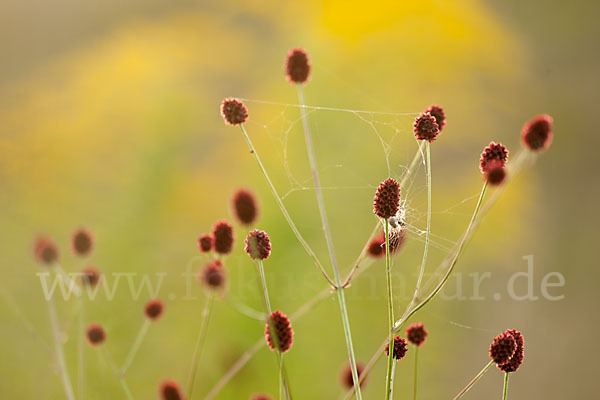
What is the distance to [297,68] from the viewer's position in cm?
42

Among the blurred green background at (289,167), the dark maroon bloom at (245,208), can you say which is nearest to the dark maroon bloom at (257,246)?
the dark maroon bloom at (245,208)

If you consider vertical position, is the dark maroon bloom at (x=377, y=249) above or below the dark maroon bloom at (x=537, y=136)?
below

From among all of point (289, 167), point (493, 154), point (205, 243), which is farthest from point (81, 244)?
point (289, 167)

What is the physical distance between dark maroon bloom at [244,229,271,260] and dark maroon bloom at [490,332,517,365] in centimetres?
16

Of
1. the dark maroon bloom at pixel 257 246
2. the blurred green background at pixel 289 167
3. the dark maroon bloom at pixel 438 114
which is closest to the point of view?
the dark maroon bloom at pixel 257 246

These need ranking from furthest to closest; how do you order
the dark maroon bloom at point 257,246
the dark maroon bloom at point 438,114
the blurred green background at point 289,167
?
1. the blurred green background at point 289,167
2. the dark maroon bloom at point 438,114
3. the dark maroon bloom at point 257,246

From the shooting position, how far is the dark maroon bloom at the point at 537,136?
1.22ft

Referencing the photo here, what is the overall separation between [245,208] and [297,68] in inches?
5.8

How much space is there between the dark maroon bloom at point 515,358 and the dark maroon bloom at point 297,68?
0.24 metres

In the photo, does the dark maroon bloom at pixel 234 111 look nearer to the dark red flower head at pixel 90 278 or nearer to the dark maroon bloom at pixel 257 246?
the dark maroon bloom at pixel 257 246

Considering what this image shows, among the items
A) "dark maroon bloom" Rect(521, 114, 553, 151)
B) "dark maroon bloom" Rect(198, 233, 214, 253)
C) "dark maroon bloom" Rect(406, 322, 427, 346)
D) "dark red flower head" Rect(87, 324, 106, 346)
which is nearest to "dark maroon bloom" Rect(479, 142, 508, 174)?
"dark maroon bloom" Rect(521, 114, 553, 151)

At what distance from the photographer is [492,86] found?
146cm

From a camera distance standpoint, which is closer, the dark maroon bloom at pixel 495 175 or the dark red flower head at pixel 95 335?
the dark maroon bloom at pixel 495 175

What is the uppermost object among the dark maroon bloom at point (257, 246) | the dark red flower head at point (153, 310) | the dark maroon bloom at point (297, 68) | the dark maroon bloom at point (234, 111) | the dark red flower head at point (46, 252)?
the dark maroon bloom at point (297, 68)
